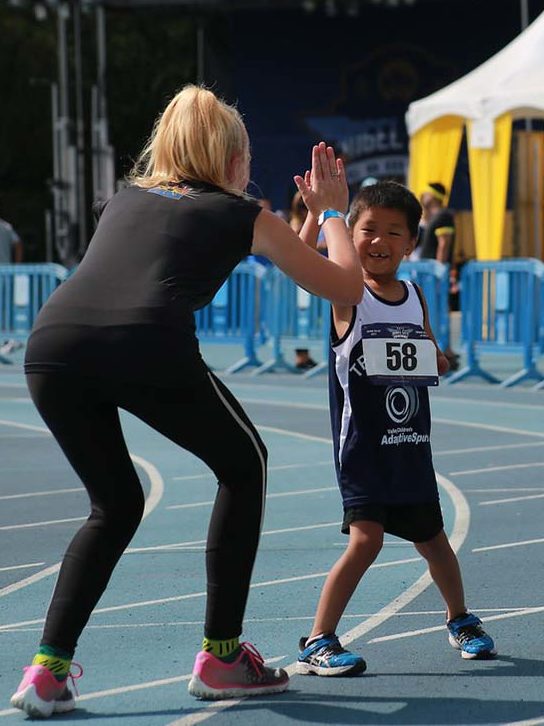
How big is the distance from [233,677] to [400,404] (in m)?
1.00

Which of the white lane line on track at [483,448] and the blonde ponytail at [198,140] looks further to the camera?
the white lane line on track at [483,448]

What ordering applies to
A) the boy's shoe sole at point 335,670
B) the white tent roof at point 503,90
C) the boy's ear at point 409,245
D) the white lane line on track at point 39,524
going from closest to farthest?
the boy's shoe sole at point 335,670 → the boy's ear at point 409,245 → the white lane line on track at point 39,524 → the white tent roof at point 503,90

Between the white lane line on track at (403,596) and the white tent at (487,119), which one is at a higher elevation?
the white tent at (487,119)

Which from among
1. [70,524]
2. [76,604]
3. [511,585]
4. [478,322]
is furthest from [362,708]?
[478,322]

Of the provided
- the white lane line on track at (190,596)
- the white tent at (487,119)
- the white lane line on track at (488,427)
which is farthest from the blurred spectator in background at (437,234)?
the white lane line on track at (190,596)

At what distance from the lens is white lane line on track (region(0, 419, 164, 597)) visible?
21.7 ft

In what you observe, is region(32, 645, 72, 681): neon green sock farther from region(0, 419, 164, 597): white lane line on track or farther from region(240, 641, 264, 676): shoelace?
region(0, 419, 164, 597): white lane line on track

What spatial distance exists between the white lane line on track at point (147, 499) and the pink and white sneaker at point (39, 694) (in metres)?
1.81

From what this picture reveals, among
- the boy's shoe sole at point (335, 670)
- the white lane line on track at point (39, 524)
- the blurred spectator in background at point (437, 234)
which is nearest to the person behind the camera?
the boy's shoe sole at point (335, 670)

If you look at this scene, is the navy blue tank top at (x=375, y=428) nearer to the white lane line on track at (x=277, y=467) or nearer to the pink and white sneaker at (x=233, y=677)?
the pink and white sneaker at (x=233, y=677)

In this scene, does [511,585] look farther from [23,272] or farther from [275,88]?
[275,88]

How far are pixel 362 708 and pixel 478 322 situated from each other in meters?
11.6

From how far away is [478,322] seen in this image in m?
16.1

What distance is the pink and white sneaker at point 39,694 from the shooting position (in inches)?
181
